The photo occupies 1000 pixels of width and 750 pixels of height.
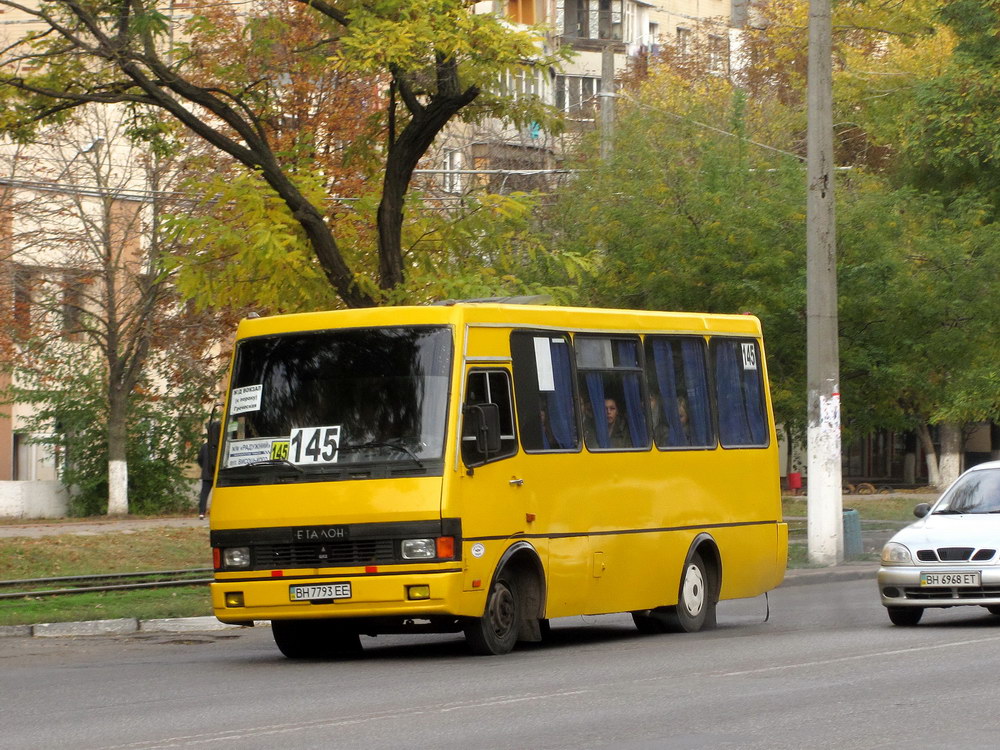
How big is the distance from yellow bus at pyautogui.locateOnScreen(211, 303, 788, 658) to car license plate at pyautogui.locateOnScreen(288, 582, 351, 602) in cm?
1

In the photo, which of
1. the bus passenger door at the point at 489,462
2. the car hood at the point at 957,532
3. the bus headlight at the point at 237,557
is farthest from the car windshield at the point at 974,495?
the bus headlight at the point at 237,557

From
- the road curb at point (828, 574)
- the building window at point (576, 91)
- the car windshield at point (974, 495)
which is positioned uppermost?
the building window at point (576, 91)

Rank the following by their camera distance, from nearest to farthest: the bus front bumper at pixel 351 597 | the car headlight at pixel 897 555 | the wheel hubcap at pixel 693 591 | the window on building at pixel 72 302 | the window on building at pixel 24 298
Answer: the bus front bumper at pixel 351 597, the car headlight at pixel 897 555, the wheel hubcap at pixel 693 591, the window on building at pixel 24 298, the window on building at pixel 72 302

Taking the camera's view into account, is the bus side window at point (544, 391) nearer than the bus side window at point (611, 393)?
Yes

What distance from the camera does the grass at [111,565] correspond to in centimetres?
1909

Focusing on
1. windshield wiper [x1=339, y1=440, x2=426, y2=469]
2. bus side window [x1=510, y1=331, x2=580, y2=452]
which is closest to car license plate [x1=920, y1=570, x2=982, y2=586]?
bus side window [x1=510, y1=331, x2=580, y2=452]

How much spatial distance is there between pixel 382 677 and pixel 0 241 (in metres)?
25.9

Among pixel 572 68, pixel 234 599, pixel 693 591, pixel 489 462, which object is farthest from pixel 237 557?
pixel 572 68

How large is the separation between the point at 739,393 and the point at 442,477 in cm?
511

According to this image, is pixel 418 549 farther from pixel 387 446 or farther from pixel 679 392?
pixel 679 392

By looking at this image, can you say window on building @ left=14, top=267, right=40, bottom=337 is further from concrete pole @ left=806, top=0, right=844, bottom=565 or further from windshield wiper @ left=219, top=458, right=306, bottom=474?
windshield wiper @ left=219, top=458, right=306, bottom=474

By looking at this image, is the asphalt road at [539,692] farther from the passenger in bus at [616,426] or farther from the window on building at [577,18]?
the window on building at [577,18]

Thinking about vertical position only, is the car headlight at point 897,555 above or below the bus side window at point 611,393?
below

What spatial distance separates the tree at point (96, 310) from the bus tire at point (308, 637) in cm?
2227
